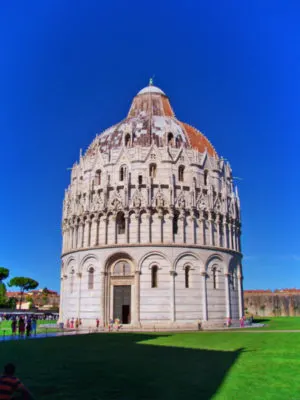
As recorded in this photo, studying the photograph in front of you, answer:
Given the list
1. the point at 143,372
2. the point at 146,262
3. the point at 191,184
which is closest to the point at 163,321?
the point at 146,262

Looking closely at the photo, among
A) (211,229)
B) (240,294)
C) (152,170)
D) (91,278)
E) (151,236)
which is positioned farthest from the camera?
(240,294)

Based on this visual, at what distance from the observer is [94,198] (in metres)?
44.9

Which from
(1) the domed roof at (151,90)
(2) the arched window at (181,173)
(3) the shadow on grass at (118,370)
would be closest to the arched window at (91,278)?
(2) the arched window at (181,173)

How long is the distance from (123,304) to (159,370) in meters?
25.8

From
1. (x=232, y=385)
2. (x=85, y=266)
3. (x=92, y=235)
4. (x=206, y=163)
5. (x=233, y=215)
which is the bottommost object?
(x=232, y=385)

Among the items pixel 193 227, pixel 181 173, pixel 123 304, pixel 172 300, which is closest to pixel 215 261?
pixel 193 227

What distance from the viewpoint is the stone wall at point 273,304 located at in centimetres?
8669

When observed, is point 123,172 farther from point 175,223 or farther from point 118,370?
point 118,370

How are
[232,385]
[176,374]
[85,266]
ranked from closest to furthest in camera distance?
1. [232,385]
2. [176,374]
3. [85,266]

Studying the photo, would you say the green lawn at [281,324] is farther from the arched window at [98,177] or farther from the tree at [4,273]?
the tree at [4,273]

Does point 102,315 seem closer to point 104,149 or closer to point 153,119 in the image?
point 104,149

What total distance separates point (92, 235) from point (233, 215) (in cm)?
1723

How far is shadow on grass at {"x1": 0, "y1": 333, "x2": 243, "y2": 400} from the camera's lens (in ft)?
41.0

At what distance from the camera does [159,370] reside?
52.3 feet
